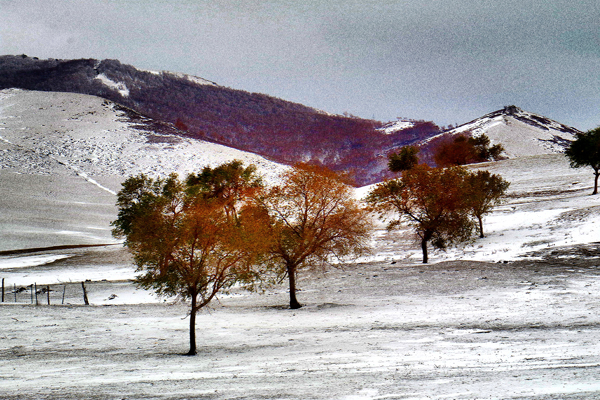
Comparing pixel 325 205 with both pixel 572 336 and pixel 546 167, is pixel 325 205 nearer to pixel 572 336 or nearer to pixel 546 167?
pixel 572 336

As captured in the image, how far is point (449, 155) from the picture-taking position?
385 feet

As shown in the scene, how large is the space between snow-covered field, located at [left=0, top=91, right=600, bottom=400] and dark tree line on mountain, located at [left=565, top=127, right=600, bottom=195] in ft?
13.0

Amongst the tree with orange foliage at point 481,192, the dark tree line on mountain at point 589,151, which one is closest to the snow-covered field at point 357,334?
the tree with orange foliage at point 481,192

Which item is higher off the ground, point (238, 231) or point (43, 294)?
point (238, 231)

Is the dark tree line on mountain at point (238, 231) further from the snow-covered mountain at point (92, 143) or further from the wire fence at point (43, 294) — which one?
the snow-covered mountain at point (92, 143)

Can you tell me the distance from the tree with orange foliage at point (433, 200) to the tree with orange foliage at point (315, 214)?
1055 cm

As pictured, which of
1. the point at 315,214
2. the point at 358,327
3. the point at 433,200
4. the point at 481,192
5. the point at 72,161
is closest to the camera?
the point at 358,327

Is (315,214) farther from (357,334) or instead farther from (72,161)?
(72,161)

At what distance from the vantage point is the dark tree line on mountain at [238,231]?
736 inches

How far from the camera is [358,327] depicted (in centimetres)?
2142

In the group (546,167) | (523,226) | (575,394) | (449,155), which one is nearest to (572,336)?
(575,394)

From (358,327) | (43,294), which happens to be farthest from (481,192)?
(43,294)

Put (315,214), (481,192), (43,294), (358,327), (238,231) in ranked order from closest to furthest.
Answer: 1. (238,231)
2. (358,327)
3. (315,214)
4. (43,294)
5. (481,192)

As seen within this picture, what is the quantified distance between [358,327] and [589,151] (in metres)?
52.0
